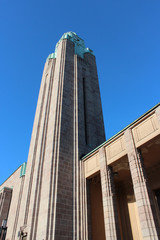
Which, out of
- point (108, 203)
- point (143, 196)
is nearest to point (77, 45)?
point (108, 203)

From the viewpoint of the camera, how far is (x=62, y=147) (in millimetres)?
17062

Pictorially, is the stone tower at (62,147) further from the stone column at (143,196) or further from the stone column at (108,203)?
the stone column at (143,196)

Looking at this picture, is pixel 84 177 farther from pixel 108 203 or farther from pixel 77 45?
pixel 77 45

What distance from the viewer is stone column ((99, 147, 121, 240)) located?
11477 millimetres

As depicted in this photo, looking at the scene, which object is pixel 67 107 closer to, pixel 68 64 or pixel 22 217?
pixel 68 64

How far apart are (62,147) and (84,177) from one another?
10.3 feet

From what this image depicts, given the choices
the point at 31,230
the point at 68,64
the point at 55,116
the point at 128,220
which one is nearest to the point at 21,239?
the point at 31,230

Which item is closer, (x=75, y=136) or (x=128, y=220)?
(x=128, y=220)

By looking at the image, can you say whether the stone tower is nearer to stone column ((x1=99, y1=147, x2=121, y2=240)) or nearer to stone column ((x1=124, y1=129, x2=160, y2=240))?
stone column ((x1=99, y1=147, x2=121, y2=240))

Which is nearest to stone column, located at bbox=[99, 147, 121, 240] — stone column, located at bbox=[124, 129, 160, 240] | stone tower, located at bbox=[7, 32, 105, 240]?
stone column, located at bbox=[124, 129, 160, 240]

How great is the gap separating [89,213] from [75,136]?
695 cm

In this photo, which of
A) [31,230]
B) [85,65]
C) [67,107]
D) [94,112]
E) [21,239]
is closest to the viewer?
[31,230]

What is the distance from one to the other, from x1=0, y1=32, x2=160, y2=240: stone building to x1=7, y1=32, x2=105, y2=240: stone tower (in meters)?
0.06

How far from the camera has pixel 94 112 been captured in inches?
914
